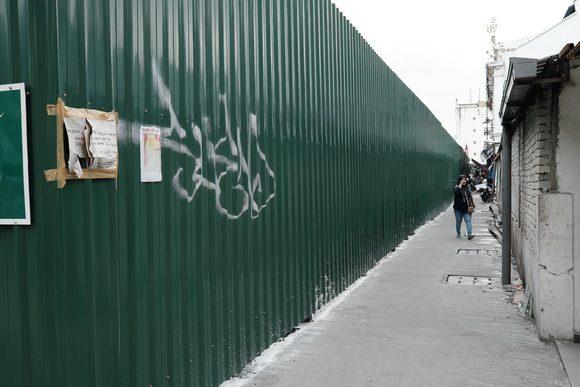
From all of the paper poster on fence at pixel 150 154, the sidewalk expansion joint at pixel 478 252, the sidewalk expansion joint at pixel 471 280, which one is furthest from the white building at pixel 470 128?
the paper poster on fence at pixel 150 154

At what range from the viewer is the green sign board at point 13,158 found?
2771 mm

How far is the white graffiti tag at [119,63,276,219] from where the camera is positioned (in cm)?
378

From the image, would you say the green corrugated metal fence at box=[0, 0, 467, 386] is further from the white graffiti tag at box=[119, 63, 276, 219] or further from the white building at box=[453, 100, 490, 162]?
the white building at box=[453, 100, 490, 162]

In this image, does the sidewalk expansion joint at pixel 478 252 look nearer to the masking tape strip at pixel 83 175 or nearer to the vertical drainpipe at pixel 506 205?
the vertical drainpipe at pixel 506 205

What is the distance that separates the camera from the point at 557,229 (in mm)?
5750

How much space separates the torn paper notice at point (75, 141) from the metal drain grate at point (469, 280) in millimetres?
7433

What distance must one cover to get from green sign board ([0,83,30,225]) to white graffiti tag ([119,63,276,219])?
60 centimetres

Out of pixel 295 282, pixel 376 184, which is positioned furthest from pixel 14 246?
pixel 376 184

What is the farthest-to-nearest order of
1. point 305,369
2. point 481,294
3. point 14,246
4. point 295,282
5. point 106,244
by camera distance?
point 481,294, point 295,282, point 305,369, point 106,244, point 14,246

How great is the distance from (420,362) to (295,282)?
1.67 metres

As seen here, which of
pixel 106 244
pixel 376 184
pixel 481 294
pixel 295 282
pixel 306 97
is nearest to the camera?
pixel 106 244

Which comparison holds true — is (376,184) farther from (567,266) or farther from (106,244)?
(106,244)

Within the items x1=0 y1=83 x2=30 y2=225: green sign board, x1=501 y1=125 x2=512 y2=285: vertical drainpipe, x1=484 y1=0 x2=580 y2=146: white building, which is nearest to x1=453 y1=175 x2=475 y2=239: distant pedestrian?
x1=484 y1=0 x2=580 y2=146: white building

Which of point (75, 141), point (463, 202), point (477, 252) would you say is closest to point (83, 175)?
A: point (75, 141)
